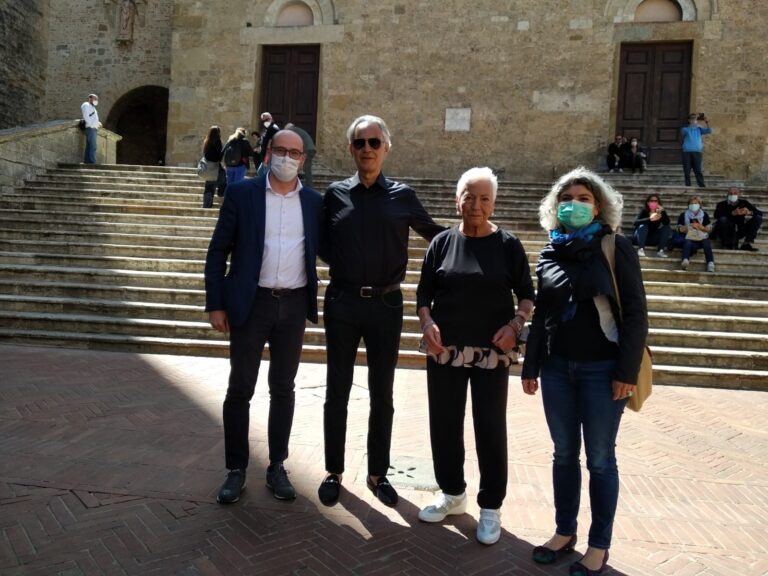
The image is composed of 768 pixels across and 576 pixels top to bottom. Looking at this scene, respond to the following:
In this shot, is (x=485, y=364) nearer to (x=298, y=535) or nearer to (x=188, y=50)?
(x=298, y=535)

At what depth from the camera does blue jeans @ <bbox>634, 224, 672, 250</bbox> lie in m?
9.08

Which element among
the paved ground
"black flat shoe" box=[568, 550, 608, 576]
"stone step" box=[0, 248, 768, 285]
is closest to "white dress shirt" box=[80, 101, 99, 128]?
"stone step" box=[0, 248, 768, 285]

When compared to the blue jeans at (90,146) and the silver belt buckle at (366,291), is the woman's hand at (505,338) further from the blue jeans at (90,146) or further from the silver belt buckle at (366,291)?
the blue jeans at (90,146)

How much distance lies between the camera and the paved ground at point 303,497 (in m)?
2.69

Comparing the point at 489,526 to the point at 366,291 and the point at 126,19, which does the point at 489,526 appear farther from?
the point at 126,19

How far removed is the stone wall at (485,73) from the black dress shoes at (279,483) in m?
13.0

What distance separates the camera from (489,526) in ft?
9.50

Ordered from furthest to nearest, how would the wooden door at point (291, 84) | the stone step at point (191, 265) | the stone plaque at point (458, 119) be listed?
the wooden door at point (291, 84) → the stone plaque at point (458, 119) → the stone step at point (191, 265)

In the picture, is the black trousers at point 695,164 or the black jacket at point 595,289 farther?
the black trousers at point 695,164

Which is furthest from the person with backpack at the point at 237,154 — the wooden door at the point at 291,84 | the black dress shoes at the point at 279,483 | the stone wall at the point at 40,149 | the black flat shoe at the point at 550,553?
the black flat shoe at the point at 550,553

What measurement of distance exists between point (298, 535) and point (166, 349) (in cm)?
461

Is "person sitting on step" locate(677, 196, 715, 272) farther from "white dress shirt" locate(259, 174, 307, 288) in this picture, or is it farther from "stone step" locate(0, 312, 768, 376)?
"white dress shirt" locate(259, 174, 307, 288)

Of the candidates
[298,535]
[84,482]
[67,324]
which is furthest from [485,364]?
A: [67,324]

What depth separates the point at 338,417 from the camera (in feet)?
10.8
